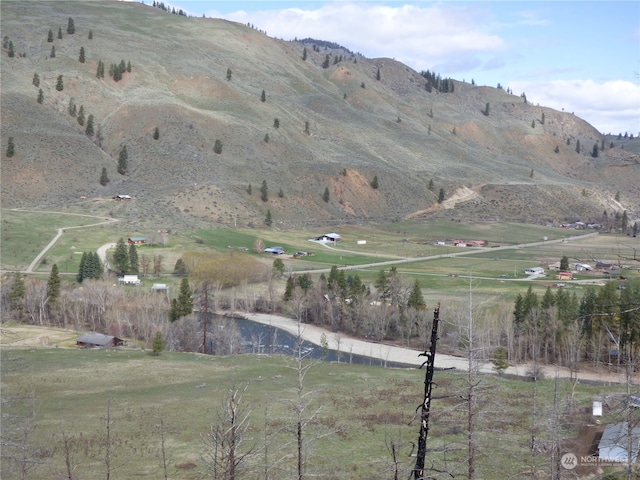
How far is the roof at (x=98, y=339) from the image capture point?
6600cm

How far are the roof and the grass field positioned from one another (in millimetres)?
4083

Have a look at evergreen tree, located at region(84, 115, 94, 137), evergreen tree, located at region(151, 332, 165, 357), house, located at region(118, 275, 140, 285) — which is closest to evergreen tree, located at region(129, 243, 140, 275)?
house, located at region(118, 275, 140, 285)

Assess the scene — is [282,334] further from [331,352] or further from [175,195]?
[175,195]

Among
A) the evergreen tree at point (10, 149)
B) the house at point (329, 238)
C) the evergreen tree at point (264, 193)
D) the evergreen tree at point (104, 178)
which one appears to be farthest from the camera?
the evergreen tree at point (264, 193)

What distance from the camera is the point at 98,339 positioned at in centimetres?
6656

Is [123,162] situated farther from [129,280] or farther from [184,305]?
[184,305]

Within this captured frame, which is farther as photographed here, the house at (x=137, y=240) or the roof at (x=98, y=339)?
the house at (x=137, y=240)

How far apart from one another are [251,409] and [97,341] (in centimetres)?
3648

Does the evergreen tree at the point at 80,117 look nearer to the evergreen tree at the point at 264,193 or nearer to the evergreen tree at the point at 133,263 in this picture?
the evergreen tree at the point at 264,193

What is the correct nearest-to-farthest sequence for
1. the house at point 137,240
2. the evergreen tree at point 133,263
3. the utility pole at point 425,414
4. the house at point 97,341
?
the utility pole at point 425,414 < the house at point 97,341 < the evergreen tree at point 133,263 < the house at point 137,240

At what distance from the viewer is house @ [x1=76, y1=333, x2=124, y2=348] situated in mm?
65938

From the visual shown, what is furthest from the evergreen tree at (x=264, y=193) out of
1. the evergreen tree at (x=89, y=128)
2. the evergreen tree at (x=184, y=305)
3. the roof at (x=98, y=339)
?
the roof at (x=98, y=339)

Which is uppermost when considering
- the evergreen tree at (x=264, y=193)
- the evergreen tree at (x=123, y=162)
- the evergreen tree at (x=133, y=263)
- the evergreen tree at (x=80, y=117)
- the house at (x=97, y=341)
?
the evergreen tree at (x=80, y=117)

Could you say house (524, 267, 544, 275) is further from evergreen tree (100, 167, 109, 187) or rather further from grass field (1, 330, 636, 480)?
evergreen tree (100, 167, 109, 187)
